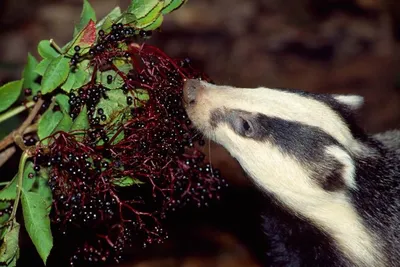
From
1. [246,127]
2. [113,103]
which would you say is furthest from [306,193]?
[113,103]

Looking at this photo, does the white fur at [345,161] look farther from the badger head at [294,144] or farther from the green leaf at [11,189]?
the green leaf at [11,189]

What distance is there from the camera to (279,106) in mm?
3068

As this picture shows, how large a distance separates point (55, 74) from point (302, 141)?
119cm

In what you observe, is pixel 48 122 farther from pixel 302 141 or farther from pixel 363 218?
pixel 363 218

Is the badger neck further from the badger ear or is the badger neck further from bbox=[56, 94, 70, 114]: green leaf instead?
bbox=[56, 94, 70, 114]: green leaf

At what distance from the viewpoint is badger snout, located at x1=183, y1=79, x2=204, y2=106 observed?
119 inches

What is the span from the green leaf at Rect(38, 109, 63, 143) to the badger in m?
0.60

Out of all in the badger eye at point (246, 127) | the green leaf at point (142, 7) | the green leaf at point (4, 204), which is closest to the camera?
the green leaf at point (142, 7)

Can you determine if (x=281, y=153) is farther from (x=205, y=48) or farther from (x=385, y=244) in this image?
(x=205, y=48)

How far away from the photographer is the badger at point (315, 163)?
10.1 ft

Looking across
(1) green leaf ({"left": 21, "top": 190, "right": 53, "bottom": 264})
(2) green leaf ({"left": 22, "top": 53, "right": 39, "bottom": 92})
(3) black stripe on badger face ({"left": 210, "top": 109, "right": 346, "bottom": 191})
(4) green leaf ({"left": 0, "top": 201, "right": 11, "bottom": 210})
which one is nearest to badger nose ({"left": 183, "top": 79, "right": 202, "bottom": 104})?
(3) black stripe on badger face ({"left": 210, "top": 109, "right": 346, "bottom": 191})

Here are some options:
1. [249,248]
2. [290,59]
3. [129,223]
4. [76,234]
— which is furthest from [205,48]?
[129,223]

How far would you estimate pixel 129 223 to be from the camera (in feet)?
9.63

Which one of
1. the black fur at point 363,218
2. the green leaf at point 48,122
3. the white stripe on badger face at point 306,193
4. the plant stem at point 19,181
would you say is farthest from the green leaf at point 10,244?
the black fur at point 363,218
